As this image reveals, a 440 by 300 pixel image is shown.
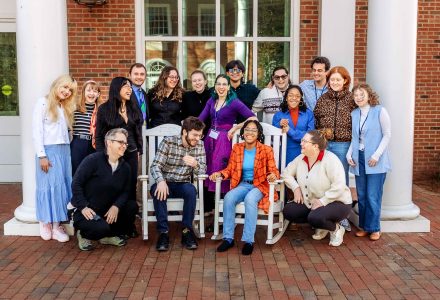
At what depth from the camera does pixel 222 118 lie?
215 inches

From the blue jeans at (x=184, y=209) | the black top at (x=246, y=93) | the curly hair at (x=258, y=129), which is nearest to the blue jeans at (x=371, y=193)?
the curly hair at (x=258, y=129)

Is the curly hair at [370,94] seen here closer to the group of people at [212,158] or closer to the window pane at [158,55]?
the group of people at [212,158]

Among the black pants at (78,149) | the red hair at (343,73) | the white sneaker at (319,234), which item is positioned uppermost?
the red hair at (343,73)

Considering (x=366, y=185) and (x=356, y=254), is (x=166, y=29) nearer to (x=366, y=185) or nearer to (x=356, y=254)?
(x=366, y=185)

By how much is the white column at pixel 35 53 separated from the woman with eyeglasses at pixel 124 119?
67 centimetres

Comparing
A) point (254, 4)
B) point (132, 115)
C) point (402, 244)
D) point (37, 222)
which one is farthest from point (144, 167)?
point (254, 4)

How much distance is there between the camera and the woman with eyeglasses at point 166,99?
557 centimetres

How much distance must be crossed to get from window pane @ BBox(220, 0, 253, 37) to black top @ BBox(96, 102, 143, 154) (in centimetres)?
310

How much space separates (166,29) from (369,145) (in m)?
3.84

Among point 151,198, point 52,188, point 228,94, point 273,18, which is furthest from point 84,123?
point 273,18

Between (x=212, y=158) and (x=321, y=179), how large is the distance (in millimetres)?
1153

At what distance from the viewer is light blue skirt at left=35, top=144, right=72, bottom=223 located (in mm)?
5207

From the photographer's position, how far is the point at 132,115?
526 cm

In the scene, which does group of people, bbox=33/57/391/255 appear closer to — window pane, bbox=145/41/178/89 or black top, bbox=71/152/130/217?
black top, bbox=71/152/130/217
